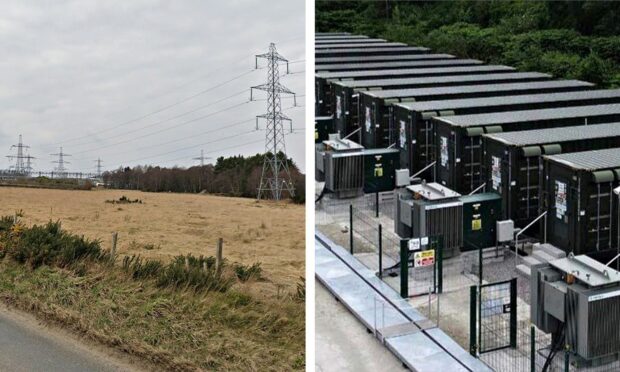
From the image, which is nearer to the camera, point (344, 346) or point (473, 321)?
point (473, 321)

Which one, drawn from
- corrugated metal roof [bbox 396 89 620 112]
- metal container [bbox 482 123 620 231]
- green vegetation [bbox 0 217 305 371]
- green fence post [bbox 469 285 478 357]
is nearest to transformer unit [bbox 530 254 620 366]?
green fence post [bbox 469 285 478 357]

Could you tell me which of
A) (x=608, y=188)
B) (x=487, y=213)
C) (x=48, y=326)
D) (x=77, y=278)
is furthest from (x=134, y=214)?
(x=608, y=188)

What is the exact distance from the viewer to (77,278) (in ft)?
33.1

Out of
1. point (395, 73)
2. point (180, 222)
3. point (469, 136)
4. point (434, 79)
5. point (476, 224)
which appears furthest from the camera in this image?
point (395, 73)

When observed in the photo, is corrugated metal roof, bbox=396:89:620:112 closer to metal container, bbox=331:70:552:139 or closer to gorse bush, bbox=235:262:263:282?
metal container, bbox=331:70:552:139

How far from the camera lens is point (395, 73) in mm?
20359

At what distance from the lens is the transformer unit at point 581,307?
6.94m

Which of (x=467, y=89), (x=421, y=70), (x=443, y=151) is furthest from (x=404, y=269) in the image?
(x=421, y=70)

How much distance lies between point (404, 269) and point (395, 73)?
12.0m

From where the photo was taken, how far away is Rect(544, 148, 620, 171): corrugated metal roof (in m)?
9.25

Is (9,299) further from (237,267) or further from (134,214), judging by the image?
(134,214)

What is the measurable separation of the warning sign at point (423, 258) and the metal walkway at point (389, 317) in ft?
1.76

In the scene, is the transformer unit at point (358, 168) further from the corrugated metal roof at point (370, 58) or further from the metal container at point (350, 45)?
the metal container at point (350, 45)

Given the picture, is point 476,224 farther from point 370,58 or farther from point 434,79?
point 370,58
